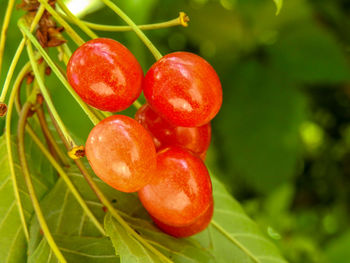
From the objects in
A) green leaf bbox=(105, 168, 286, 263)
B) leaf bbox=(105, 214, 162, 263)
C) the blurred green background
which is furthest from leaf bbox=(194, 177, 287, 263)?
the blurred green background

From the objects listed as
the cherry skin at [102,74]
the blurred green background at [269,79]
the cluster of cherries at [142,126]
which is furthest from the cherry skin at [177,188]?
the blurred green background at [269,79]

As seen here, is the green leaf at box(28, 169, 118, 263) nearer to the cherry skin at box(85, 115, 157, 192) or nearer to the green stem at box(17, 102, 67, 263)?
the green stem at box(17, 102, 67, 263)

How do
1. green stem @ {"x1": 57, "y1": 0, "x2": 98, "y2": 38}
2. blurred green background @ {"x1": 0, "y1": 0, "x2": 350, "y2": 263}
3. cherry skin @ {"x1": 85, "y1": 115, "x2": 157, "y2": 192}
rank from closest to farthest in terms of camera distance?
1. cherry skin @ {"x1": 85, "y1": 115, "x2": 157, "y2": 192}
2. green stem @ {"x1": 57, "y1": 0, "x2": 98, "y2": 38}
3. blurred green background @ {"x1": 0, "y1": 0, "x2": 350, "y2": 263}

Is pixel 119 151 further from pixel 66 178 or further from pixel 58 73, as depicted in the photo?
pixel 66 178

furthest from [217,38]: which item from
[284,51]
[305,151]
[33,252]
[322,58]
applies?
[33,252]

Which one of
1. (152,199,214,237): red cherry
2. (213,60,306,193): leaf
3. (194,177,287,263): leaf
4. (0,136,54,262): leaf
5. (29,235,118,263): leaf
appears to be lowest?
(213,60,306,193): leaf

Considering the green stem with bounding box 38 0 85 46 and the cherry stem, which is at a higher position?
the green stem with bounding box 38 0 85 46
